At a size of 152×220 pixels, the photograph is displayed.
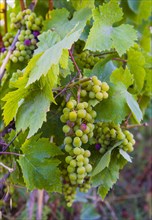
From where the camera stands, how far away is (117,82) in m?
0.75

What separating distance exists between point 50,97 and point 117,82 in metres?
0.17

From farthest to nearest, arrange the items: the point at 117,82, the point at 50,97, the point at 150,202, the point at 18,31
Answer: the point at 150,202
the point at 18,31
the point at 117,82
the point at 50,97

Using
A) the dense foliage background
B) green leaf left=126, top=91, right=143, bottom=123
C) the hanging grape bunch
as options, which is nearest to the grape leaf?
the dense foliage background

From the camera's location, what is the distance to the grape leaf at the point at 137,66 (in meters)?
0.84

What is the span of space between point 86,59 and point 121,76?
91 millimetres

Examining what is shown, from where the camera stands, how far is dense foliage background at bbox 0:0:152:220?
66 centimetres

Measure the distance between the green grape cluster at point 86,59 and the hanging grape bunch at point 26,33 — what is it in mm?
112

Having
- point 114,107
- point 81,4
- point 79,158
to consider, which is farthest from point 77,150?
point 81,4

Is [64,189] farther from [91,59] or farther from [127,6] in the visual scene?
[127,6]

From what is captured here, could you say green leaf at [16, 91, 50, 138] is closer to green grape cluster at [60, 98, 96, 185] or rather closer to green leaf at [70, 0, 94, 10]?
green grape cluster at [60, 98, 96, 185]

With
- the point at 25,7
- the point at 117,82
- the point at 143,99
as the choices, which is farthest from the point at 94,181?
the point at 25,7

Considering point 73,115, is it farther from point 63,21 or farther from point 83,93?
point 63,21

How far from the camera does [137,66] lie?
2.77 ft

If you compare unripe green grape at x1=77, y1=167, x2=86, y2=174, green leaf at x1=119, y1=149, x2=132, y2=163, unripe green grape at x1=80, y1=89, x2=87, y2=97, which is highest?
unripe green grape at x1=80, y1=89, x2=87, y2=97
